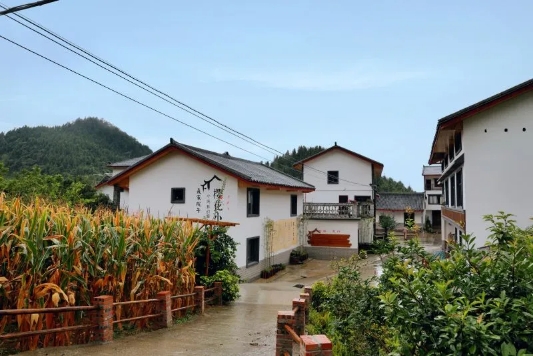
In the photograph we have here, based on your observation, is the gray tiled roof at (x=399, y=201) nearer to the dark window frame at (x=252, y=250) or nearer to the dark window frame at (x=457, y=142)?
the dark window frame at (x=457, y=142)

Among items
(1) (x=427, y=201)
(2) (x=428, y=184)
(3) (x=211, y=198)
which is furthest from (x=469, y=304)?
(2) (x=428, y=184)

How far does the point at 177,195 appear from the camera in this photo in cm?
1627

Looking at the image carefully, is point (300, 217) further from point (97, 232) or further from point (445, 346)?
point (445, 346)

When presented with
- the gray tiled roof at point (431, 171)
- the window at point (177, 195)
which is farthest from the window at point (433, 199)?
the window at point (177, 195)

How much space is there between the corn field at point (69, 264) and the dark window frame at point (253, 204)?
7.76m

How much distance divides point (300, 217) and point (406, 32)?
569 inches

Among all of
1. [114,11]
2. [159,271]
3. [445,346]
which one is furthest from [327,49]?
[445,346]

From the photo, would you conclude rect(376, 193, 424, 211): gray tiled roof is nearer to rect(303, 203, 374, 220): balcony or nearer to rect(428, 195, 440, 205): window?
rect(428, 195, 440, 205): window

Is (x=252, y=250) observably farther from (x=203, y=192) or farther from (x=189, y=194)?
(x=189, y=194)

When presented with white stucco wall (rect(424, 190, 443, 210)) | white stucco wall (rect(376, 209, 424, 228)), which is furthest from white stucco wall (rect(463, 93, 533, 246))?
white stucco wall (rect(424, 190, 443, 210))

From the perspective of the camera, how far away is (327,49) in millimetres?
11508

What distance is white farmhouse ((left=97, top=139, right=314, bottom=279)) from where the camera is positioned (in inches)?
601

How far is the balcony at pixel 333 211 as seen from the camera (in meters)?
23.0

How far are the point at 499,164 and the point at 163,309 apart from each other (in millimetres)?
10736
